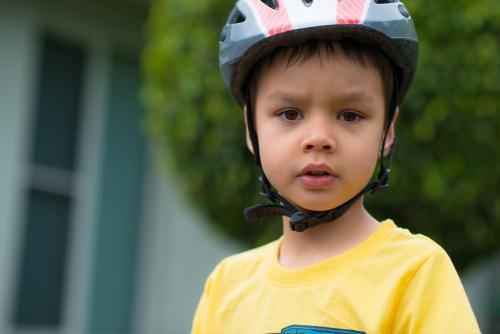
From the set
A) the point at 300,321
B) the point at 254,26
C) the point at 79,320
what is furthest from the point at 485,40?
the point at 79,320

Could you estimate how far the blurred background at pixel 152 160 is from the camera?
4.82 m

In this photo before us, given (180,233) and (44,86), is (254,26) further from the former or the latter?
(180,233)

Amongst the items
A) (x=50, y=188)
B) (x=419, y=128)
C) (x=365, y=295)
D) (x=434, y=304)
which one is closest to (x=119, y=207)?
(x=50, y=188)

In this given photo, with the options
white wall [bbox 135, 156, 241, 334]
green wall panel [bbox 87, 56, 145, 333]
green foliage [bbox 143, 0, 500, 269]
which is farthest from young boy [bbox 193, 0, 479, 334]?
white wall [bbox 135, 156, 241, 334]

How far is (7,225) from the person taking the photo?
735 cm

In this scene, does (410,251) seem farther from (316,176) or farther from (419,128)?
(419,128)

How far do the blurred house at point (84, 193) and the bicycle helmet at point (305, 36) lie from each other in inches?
179

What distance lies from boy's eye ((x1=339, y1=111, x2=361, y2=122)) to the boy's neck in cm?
26

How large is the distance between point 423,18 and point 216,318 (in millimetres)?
2693

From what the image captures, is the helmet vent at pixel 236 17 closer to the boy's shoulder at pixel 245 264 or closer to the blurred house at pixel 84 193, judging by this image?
the boy's shoulder at pixel 245 264

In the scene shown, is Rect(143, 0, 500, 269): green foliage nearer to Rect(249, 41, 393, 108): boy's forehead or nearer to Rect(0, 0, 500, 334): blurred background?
Rect(0, 0, 500, 334): blurred background

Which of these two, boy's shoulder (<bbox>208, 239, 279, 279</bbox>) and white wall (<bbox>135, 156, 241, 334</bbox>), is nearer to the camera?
boy's shoulder (<bbox>208, 239, 279, 279</bbox>)

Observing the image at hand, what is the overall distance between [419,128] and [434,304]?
272 centimetres

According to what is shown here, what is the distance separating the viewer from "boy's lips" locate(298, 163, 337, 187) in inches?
92.2
